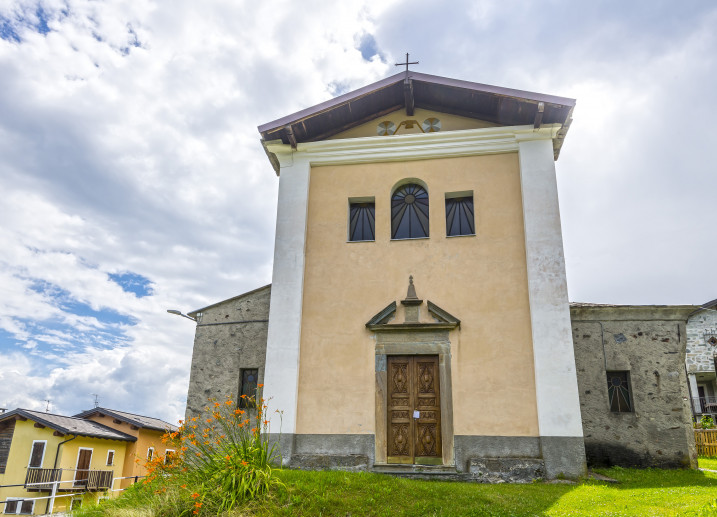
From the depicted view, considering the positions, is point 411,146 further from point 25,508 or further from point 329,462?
point 25,508

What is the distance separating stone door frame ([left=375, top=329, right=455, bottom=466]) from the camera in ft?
32.1

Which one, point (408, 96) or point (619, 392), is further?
point (408, 96)

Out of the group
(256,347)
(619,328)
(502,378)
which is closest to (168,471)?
(256,347)

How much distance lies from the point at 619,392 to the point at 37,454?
22537mm

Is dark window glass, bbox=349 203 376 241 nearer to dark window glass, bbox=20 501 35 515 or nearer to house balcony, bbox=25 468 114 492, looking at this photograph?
house balcony, bbox=25 468 114 492

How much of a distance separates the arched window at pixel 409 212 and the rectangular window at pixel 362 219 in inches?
18.6

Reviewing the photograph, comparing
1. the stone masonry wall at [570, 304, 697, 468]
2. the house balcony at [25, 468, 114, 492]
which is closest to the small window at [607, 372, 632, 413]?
the stone masonry wall at [570, 304, 697, 468]

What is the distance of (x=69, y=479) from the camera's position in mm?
22828

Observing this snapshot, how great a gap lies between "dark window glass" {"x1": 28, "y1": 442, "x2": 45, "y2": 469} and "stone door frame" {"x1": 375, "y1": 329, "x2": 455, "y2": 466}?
738 inches

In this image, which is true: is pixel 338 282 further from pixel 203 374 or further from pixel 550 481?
pixel 550 481

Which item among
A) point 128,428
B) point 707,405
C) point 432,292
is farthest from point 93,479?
point 707,405

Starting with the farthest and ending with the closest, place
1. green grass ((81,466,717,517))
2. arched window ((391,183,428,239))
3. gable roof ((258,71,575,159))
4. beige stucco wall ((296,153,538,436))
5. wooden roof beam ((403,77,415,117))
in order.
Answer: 1. wooden roof beam ((403,77,415,117))
2. arched window ((391,183,428,239))
3. gable roof ((258,71,575,159))
4. beige stucco wall ((296,153,538,436))
5. green grass ((81,466,717,517))

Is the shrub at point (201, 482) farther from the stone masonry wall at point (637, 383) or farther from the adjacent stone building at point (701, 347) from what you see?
the adjacent stone building at point (701, 347)

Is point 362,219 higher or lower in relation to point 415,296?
higher
